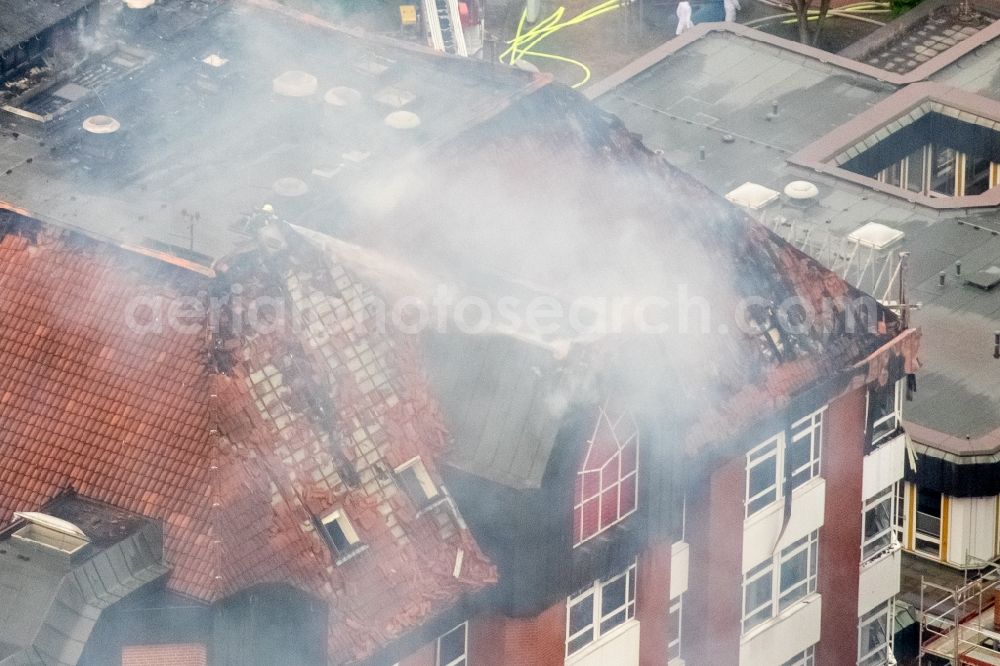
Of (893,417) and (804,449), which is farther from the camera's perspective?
(893,417)

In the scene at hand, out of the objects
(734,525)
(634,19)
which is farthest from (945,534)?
(634,19)

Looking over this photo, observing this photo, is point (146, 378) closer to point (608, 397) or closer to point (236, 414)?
point (236, 414)

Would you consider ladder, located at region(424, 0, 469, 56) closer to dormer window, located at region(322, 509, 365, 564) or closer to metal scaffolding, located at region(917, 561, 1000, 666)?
metal scaffolding, located at region(917, 561, 1000, 666)

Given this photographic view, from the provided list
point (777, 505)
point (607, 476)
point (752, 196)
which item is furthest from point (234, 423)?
point (752, 196)

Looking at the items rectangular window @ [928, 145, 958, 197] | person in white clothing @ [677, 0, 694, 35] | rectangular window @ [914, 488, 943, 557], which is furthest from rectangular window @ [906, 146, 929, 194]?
rectangular window @ [914, 488, 943, 557]

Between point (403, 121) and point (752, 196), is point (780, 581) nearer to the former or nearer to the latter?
point (403, 121)

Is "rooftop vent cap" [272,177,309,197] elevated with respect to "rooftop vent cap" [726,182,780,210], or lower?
elevated
